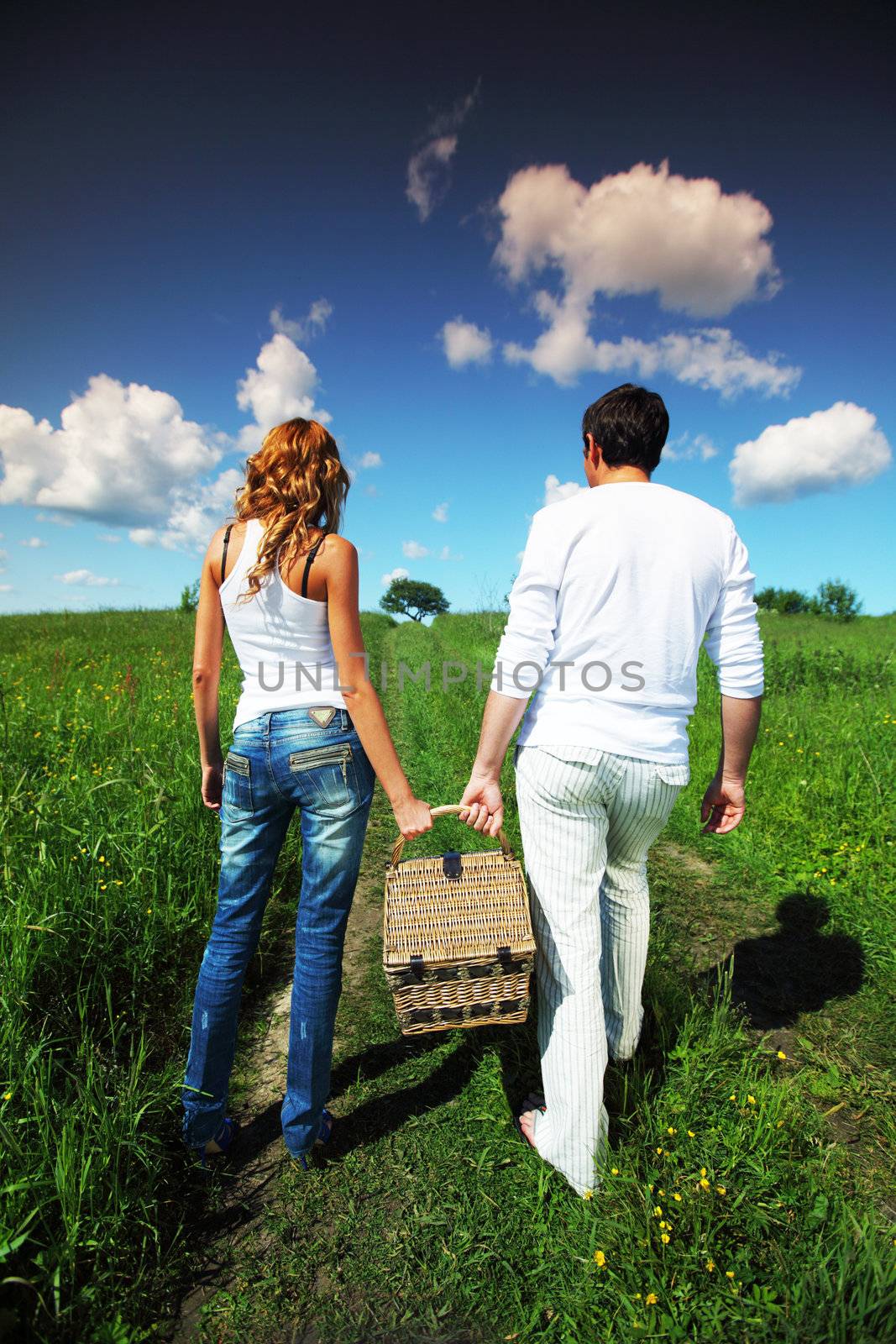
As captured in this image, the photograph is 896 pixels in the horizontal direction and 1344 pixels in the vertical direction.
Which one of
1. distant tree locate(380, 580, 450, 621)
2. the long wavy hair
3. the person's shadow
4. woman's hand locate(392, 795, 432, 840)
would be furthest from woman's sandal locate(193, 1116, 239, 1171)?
distant tree locate(380, 580, 450, 621)

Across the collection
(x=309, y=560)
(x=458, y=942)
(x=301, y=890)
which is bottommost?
(x=458, y=942)

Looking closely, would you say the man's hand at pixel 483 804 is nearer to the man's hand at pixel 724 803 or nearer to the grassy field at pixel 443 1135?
the man's hand at pixel 724 803

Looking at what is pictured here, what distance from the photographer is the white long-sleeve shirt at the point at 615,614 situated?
5.30 feet

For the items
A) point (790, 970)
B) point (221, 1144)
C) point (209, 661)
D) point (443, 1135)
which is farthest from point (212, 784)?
point (790, 970)

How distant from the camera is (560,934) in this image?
1782mm

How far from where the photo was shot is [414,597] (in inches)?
2835

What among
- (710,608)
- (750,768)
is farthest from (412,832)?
(750,768)

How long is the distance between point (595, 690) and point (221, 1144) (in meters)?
1.88

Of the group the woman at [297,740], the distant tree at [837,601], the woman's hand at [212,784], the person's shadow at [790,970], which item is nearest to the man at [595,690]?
the woman at [297,740]

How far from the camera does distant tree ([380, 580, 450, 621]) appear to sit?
71125 mm

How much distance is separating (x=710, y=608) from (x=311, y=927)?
4.84 feet

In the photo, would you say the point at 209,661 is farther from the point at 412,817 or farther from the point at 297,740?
the point at 412,817

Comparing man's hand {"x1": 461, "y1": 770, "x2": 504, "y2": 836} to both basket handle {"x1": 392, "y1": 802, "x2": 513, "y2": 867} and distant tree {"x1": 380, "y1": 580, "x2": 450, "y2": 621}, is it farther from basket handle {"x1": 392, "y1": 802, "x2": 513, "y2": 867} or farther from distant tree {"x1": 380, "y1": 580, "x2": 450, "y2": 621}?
distant tree {"x1": 380, "y1": 580, "x2": 450, "y2": 621}

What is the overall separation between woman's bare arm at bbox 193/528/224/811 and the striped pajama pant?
1.01m
